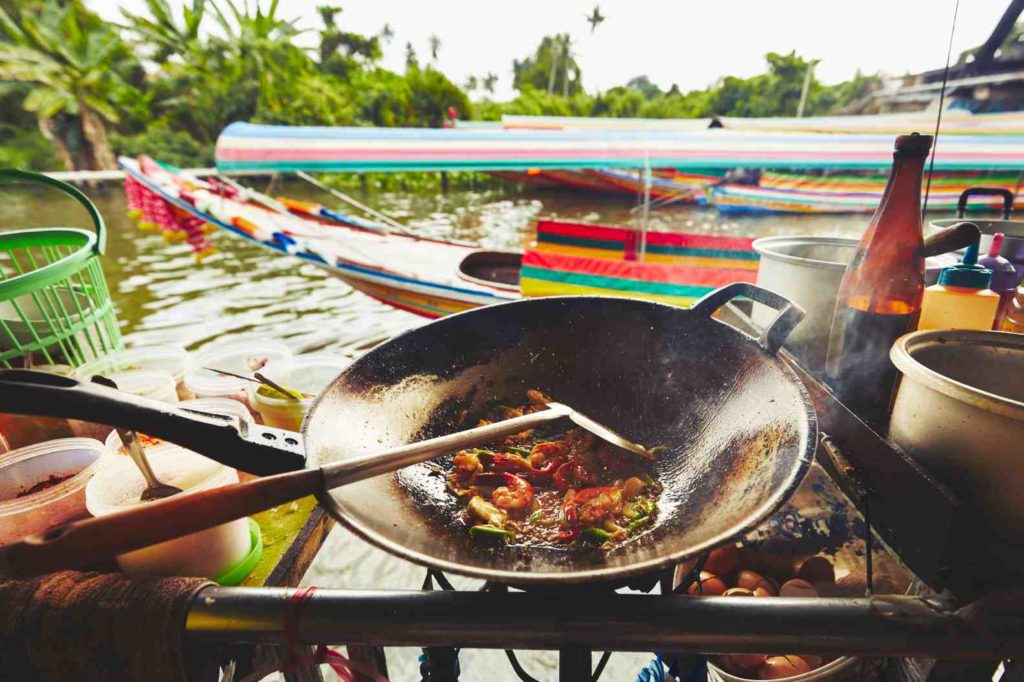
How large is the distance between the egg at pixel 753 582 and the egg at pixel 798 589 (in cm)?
10

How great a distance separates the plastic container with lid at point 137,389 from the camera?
63.9 inches

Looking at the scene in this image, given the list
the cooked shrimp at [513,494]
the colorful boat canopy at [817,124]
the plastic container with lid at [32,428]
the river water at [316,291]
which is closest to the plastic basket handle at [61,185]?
the plastic container with lid at [32,428]

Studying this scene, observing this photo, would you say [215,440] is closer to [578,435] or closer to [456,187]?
[578,435]

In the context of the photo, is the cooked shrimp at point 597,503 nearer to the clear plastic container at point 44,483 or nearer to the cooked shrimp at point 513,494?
the cooked shrimp at point 513,494

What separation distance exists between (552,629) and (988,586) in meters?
0.85

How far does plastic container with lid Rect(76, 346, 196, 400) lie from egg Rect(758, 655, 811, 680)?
238 centimetres

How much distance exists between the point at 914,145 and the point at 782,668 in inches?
70.8

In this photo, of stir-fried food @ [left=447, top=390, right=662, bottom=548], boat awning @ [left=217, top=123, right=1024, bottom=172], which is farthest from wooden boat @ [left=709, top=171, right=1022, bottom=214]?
stir-fried food @ [left=447, top=390, right=662, bottom=548]

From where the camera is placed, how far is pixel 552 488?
1.40 m

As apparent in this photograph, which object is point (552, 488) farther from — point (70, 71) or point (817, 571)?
point (70, 71)

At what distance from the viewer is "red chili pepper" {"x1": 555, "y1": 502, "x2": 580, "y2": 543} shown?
119 centimetres

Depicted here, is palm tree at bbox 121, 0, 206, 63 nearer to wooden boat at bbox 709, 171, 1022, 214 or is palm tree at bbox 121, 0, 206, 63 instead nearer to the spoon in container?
wooden boat at bbox 709, 171, 1022, 214

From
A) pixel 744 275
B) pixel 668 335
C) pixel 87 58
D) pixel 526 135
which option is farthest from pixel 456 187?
pixel 668 335

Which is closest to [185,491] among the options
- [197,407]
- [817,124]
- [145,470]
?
[145,470]
